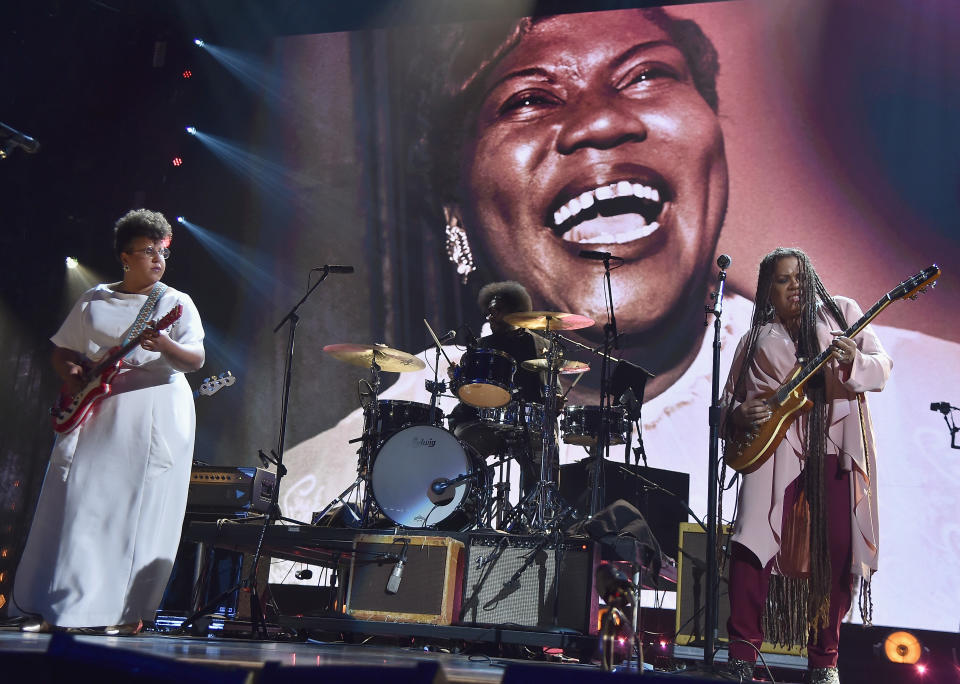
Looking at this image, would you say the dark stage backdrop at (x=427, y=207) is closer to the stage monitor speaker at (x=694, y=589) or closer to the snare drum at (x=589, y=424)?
the snare drum at (x=589, y=424)

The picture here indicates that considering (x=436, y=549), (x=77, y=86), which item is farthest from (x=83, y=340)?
(x=77, y=86)

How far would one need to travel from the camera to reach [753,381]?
3.67m

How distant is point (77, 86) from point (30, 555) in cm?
651

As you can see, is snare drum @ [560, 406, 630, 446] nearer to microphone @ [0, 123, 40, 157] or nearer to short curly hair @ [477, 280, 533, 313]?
short curly hair @ [477, 280, 533, 313]

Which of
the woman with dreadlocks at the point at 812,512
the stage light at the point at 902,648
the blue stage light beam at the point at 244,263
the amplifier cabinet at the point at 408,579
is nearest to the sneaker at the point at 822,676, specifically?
the woman with dreadlocks at the point at 812,512

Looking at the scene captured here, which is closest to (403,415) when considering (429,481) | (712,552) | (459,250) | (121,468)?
(429,481)

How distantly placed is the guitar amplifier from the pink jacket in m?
3.38

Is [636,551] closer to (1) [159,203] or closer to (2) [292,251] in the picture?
(2) [292,251]

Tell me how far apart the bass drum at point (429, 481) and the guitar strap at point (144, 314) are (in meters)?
2.13

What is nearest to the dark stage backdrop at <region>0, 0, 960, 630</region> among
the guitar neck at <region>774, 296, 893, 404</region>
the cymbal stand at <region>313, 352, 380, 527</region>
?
the cymbal stand at <region>313, 352, 380, 527</region>

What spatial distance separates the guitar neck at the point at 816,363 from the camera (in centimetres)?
343

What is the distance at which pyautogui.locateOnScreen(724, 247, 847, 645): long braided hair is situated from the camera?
3334 mm

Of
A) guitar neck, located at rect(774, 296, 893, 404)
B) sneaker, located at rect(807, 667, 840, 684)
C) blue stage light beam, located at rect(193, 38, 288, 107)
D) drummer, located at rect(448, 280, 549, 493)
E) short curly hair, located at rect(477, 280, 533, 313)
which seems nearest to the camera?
sneaker, located at rect(807, 667, 840, 684)

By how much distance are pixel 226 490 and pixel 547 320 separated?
2.35m
